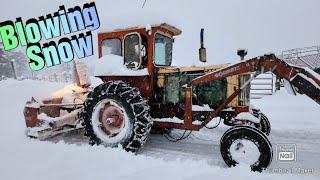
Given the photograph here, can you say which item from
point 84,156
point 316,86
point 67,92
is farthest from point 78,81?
point 316,86

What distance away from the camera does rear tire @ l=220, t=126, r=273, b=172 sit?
4508mm

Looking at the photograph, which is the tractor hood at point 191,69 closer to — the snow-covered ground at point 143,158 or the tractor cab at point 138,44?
the tractor cab at point 138,44

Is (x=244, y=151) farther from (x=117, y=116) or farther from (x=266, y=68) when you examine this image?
(x=117, y=116)

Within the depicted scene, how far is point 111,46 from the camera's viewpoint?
254 inches

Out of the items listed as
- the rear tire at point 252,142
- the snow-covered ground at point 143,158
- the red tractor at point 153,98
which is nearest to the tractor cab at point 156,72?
the red tractor at point 153,98

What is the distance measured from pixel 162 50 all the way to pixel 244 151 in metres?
2.89

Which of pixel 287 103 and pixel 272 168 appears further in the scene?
pixel 287 103

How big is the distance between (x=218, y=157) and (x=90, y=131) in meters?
2.43

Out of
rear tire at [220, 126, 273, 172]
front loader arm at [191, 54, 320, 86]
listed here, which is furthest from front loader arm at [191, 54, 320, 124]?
rear tire at [220, 126, 273, 172]

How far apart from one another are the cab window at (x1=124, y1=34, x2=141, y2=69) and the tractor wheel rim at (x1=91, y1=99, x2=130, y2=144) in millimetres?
892

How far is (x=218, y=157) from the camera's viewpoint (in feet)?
18.2

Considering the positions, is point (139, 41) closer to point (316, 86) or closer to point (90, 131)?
point (90, 131)

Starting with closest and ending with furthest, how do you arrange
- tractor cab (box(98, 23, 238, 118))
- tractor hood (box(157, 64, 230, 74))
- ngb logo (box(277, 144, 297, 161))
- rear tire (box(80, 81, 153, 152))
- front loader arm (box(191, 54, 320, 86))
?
Answer: front loader arm (box(191, 54, 320, 86))
ngb logo (box(277, 144, 297, 161))
rear tire (box(80, 81, 153, 152))
tractor hood (box(157, 64, 230, 74))
tractor cab (box(98, 23, 238, 118))

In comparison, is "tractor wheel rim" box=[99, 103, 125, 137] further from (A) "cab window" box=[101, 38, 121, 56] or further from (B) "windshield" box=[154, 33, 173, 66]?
(B) "windshield" box=[154, 33, 173, 66]
